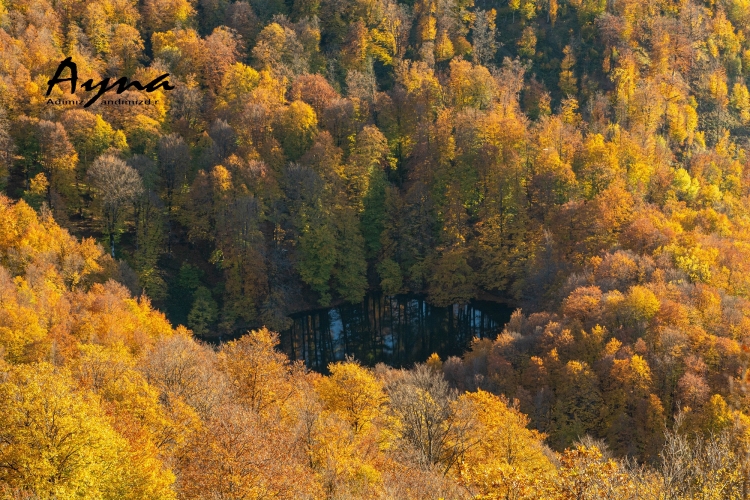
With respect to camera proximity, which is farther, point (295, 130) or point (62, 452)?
point (295, 130)

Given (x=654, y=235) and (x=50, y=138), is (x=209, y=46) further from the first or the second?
(x=654, y=235)

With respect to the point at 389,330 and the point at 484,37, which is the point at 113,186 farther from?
the point at 484,37

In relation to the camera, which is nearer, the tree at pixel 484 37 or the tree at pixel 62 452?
the tree at pixel 62 452

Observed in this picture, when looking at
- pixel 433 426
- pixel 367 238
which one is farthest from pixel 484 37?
pixel 433 426

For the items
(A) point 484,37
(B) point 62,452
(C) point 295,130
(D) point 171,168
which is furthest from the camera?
(A) point 484,37

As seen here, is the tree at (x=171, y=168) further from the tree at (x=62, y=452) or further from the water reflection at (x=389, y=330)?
the tree at (x=62, y=452)

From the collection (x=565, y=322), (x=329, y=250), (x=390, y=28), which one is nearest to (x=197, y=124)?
(x=329, y=250)

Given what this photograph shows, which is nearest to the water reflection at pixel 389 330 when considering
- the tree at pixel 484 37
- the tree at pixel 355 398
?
the tree at pixel 355 398
